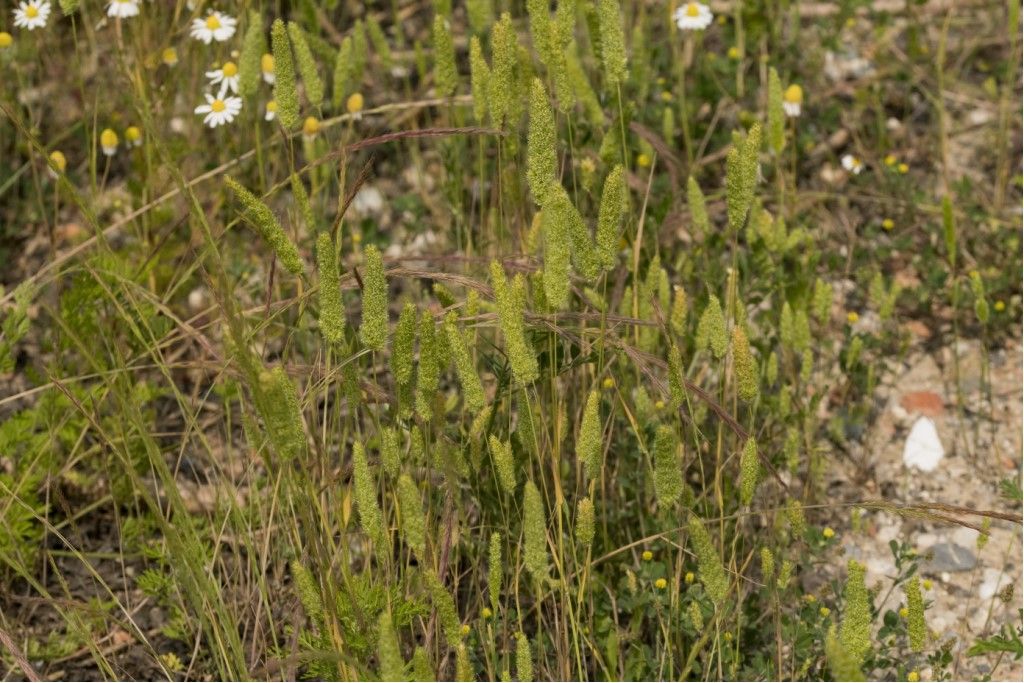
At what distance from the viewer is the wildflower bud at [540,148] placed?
1.47 meters

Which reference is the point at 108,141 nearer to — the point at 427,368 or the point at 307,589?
the point at 427,368

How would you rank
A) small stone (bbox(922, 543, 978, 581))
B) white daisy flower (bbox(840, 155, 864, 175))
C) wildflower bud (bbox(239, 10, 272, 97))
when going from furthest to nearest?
1. white daisy flower (bbox(840, 155, 864, 175))
2. small stone (bbox(922, 543, 978, 581))
3. wildflower bud (bbox(239, 10, 272, 97))

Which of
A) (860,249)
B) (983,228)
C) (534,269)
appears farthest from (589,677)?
(983,228)

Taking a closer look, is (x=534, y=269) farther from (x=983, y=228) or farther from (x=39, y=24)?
(x=983, y=228)

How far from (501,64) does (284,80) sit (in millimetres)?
290

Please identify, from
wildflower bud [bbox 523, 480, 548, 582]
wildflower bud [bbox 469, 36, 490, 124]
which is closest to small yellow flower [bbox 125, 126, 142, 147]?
wildflower bud [bbox 469, 36, 490, 124]

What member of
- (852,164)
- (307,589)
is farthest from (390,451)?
(852,164)

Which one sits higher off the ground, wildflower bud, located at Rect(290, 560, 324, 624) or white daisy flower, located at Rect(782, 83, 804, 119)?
white daisy flower, located at Rect(782, 83, 804, 119)

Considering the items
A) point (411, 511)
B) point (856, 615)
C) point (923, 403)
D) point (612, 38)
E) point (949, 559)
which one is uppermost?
point (612, 38)

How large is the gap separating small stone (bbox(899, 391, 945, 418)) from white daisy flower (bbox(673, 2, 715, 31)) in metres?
0.97

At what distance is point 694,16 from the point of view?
9.61 feet

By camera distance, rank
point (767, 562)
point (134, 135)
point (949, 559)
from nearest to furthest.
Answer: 1. point (767, 562)
2. point (949, 559)
3. point (134, 135)

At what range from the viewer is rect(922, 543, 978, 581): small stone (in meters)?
2.36

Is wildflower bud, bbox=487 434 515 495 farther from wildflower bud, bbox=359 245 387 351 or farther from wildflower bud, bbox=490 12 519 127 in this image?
wildflower bud, bbox=490 12 519 127
